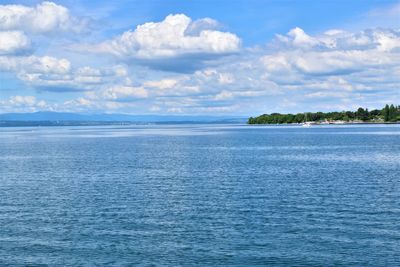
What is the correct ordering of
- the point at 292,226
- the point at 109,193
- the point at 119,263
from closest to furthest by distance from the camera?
the point at 119,263 → the point at 292,226 → the point at 109,193

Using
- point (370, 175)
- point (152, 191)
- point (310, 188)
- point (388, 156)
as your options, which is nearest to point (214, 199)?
point (152, 191)

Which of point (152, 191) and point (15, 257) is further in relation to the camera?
point (152, 191)

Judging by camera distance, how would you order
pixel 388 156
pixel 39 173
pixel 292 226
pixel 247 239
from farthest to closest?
1. pixel 388 156
2. pixel 39 173
3. pixel 292 226
4. pixel 247 239

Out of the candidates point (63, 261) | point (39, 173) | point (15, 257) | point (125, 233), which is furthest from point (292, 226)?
point (39, 173)

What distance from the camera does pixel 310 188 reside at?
65750mm

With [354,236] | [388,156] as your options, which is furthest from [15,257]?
[388,156]

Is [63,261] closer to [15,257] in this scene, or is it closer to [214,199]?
[15,257]

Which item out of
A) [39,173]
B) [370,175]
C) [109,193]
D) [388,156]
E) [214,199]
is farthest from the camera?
[388,156]

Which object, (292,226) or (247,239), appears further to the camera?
(292,226)

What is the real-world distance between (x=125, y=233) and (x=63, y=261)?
7.61 meters

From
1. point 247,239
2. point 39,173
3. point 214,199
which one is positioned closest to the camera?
point 247,239

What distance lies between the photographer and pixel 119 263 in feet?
116

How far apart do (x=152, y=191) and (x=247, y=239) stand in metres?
26.2

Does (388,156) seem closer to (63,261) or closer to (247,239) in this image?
(247,239)
